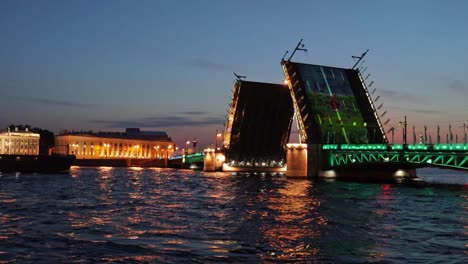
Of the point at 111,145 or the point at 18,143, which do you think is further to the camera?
the point at 111,145

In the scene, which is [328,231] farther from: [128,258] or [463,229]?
[128,258]

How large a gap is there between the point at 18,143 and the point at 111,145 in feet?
80.2

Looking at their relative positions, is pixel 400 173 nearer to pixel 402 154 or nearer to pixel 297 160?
pixel 297 160

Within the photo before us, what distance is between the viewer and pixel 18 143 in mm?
132000

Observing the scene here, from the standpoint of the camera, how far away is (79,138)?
474 feet

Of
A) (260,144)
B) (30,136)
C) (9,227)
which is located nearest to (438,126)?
(260,144)

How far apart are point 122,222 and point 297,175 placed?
4750 cm

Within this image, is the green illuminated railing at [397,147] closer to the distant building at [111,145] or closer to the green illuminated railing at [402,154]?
the green illuminated railing at [402,154]

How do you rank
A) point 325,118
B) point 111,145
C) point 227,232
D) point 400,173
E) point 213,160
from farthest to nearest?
point 111,145, point 213,160, point 400,173, point 325,118, point 227,232

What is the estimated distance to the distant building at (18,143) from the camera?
129 metres

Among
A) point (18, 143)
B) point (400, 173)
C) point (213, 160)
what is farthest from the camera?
point (18, 143)

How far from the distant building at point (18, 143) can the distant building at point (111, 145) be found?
717cm

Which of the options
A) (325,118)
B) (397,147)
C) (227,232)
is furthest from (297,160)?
(227,232)

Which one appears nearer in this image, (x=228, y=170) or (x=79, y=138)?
(x=228, y=170)
